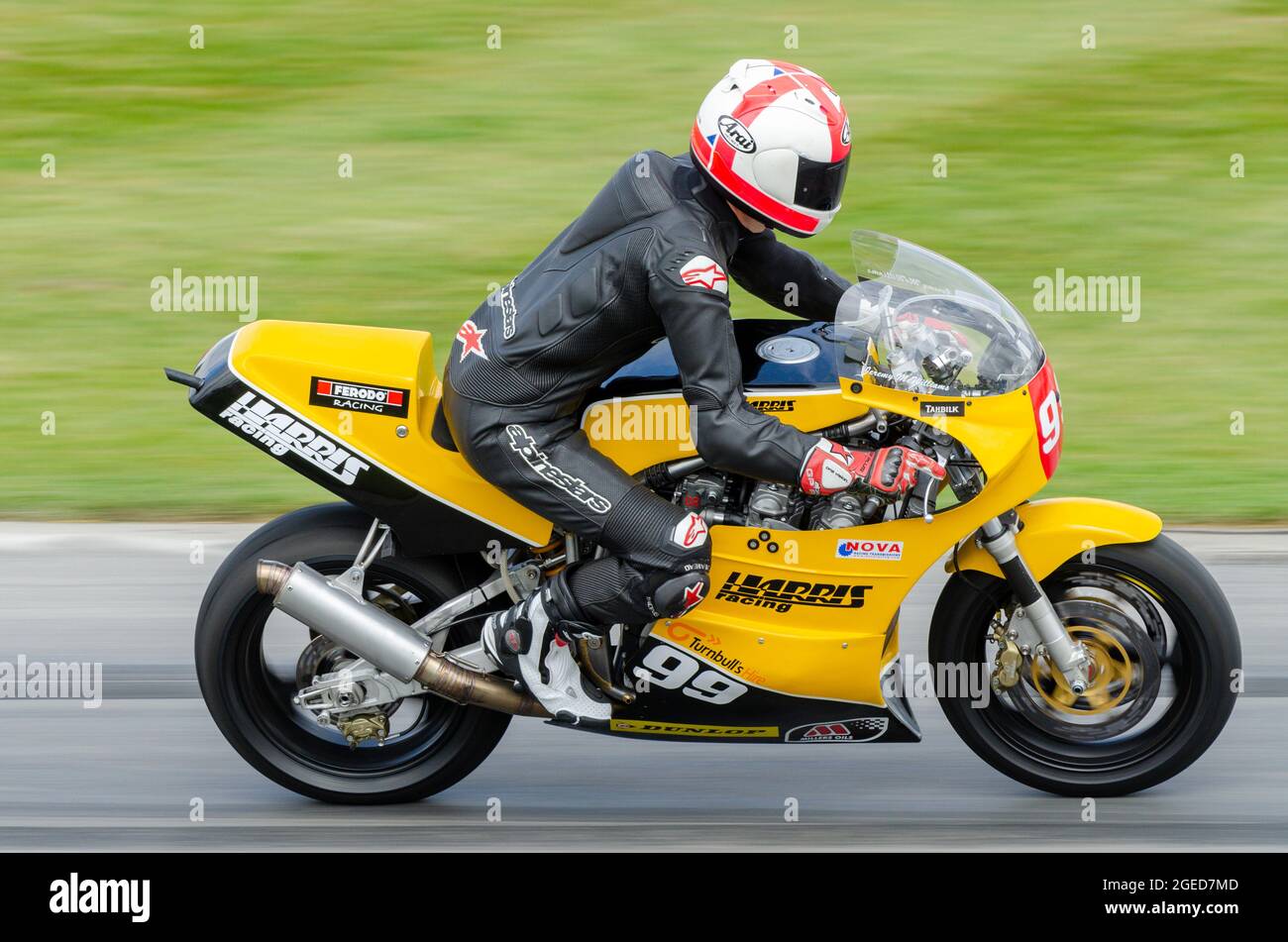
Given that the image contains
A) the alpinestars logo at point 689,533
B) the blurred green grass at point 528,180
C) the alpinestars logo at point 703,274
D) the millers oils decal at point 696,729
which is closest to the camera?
the alpinestars logo at point 703,274

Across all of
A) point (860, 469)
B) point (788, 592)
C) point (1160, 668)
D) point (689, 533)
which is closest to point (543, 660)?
point (689, 533)

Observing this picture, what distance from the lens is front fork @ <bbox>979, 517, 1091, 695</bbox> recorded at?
4.48 meters

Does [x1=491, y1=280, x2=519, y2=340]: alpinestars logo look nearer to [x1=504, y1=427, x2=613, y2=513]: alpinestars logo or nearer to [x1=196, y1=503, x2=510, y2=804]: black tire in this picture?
[x1=504, y1=427, x2=613, y2=513]: alpinestars logo

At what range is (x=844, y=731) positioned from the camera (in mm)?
4609

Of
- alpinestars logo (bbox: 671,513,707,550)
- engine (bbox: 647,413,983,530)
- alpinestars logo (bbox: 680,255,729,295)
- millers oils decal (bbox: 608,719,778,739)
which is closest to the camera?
alpinestars logo (bbox: 680,255,729,295)

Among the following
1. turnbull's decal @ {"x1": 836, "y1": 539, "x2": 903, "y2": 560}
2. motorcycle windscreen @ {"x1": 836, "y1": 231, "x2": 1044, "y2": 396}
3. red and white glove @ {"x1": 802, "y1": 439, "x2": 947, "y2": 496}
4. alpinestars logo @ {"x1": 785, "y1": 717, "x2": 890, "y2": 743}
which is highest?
motorcycle windscreen @ {"x1": 836, "y1": 231, "x2": 1044, "y2": 396}

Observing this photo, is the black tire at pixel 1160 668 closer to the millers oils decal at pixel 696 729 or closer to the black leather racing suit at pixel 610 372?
the millers oils decal at pixel 696 729

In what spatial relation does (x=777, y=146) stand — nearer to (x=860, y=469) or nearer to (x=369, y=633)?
(x=860, y=469)

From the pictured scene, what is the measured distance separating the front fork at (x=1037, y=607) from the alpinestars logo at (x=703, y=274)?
1.02 meters

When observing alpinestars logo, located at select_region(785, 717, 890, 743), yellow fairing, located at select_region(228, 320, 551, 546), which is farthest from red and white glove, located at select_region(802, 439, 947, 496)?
yellow fairing, located at select_region(228, 320, 551, 546)

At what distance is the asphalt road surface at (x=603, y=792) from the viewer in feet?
15.4

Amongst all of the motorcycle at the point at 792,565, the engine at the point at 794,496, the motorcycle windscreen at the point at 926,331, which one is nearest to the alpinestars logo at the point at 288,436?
the motorcycle at the point at 792,565

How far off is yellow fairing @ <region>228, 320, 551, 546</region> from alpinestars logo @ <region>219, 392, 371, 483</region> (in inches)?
1.2

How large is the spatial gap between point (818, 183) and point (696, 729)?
1563 millimetres
